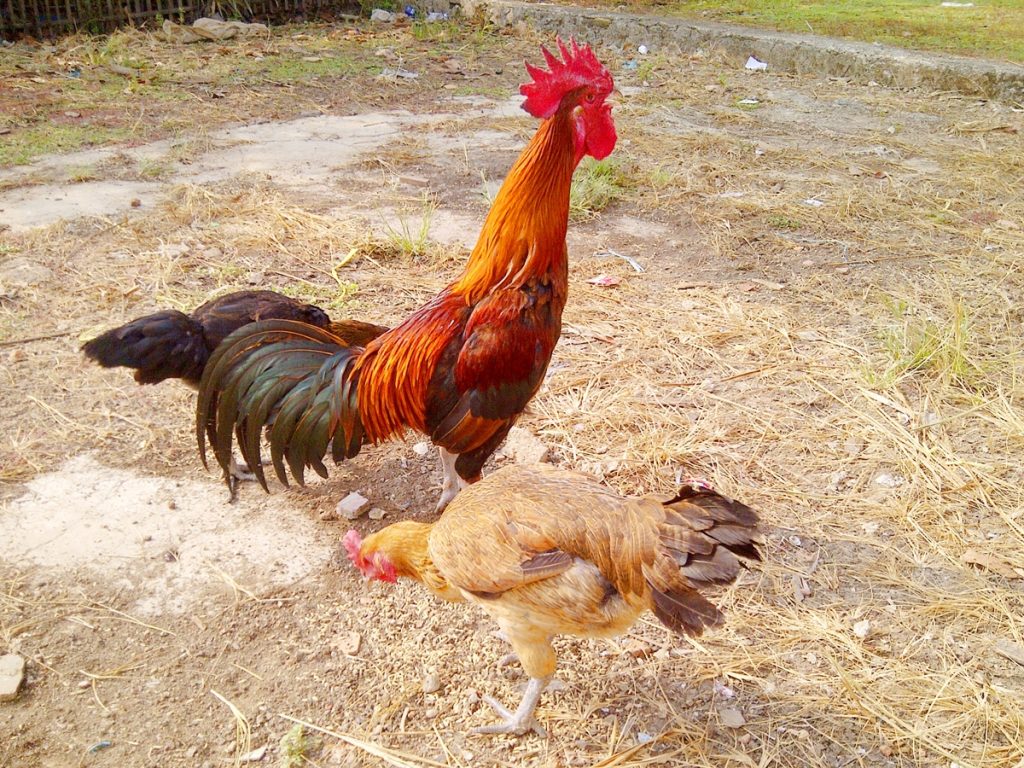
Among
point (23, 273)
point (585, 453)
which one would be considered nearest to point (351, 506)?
point (585, 453)

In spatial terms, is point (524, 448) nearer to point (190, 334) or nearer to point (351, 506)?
point (351, 506)

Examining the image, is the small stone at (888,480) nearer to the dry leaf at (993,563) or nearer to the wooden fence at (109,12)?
the dry leaf at (993,563)

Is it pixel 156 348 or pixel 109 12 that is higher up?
pixel 109 12

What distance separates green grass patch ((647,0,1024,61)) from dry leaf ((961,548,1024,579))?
32.6 ft

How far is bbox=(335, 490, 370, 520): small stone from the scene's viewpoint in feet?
12.3

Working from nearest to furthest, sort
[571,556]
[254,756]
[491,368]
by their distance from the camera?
[571,556] < [254,756] < [491,368]

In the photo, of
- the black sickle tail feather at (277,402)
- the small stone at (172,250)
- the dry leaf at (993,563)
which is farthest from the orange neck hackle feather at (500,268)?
the small stone at (172,250)

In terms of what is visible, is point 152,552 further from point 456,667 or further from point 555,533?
point 555,533

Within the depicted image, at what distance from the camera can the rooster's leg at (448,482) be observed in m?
3.82

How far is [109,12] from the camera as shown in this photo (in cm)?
1227

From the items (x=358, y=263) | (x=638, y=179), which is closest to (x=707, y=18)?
(x=638, y=179)

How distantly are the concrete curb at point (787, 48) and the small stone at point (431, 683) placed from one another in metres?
10.4

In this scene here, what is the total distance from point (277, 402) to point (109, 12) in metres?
11.9

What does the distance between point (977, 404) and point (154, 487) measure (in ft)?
14.3
